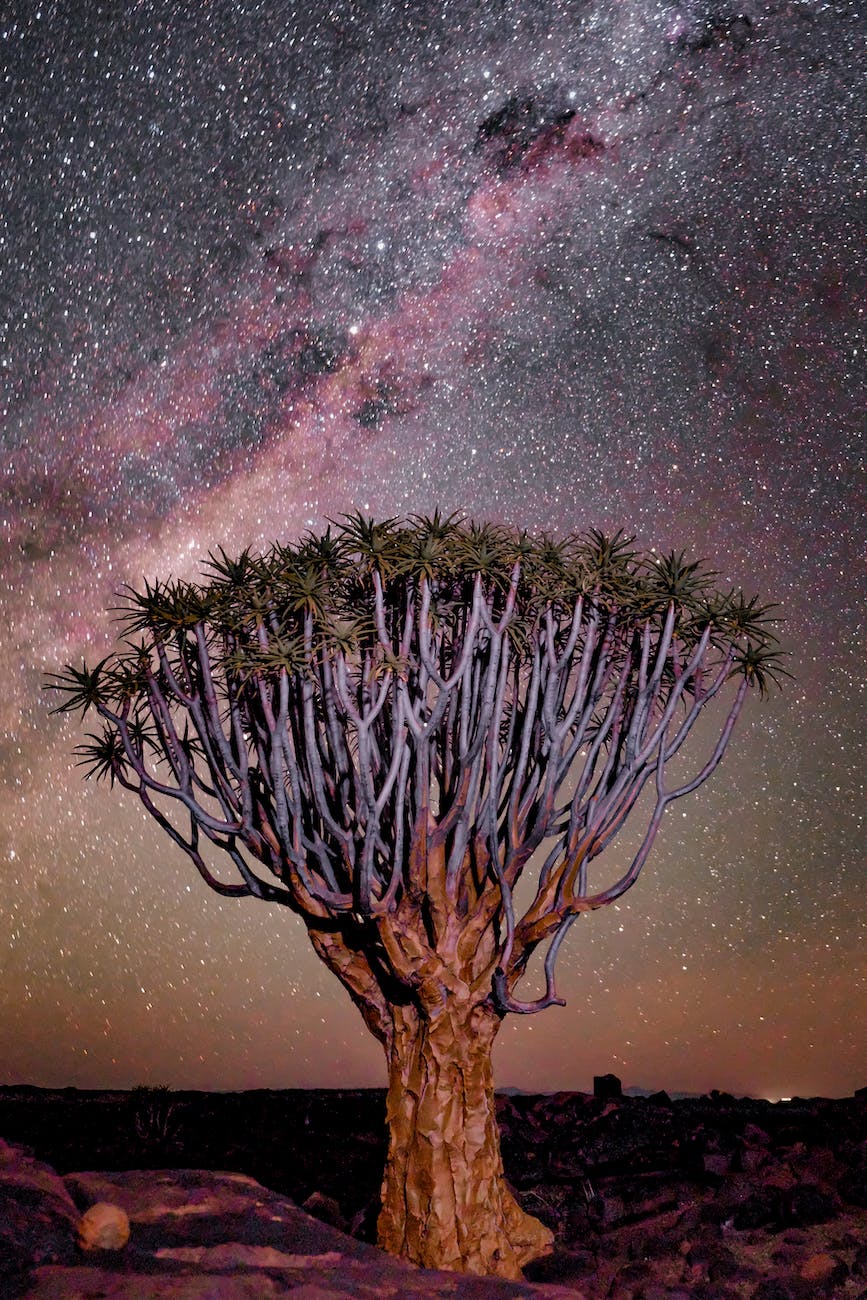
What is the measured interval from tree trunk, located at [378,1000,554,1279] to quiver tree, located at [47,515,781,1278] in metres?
0.01

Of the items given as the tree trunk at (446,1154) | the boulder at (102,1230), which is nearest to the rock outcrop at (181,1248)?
the boulder at (102,1230)

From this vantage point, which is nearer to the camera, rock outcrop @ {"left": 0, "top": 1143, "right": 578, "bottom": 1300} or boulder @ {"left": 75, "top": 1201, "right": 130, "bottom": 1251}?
rock outcrop @ {"left": 0, "top": 1143, "right": 578, "bottom": 1300}

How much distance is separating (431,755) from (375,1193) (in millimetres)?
3049

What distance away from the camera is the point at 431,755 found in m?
5.60

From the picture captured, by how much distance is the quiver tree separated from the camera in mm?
5234

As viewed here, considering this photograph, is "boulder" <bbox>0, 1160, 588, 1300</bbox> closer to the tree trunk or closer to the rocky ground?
the rocky ground

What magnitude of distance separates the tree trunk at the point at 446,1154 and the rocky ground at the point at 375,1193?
0.54m

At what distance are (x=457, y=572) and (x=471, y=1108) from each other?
277cm

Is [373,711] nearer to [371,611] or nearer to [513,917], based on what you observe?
[371,611]

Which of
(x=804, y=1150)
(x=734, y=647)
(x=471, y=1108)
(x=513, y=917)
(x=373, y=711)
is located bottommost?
(x=804, y=1150)

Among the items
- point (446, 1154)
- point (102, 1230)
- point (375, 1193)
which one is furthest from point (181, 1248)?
point (375, 1193)

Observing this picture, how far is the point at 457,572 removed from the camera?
5.57m

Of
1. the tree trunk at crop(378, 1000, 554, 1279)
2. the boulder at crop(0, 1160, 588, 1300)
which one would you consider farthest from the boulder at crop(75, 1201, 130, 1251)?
the tree trunk at crop(378, 1000, 554, 1279)

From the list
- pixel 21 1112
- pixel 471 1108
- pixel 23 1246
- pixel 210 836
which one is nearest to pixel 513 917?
pixel 471 1108
